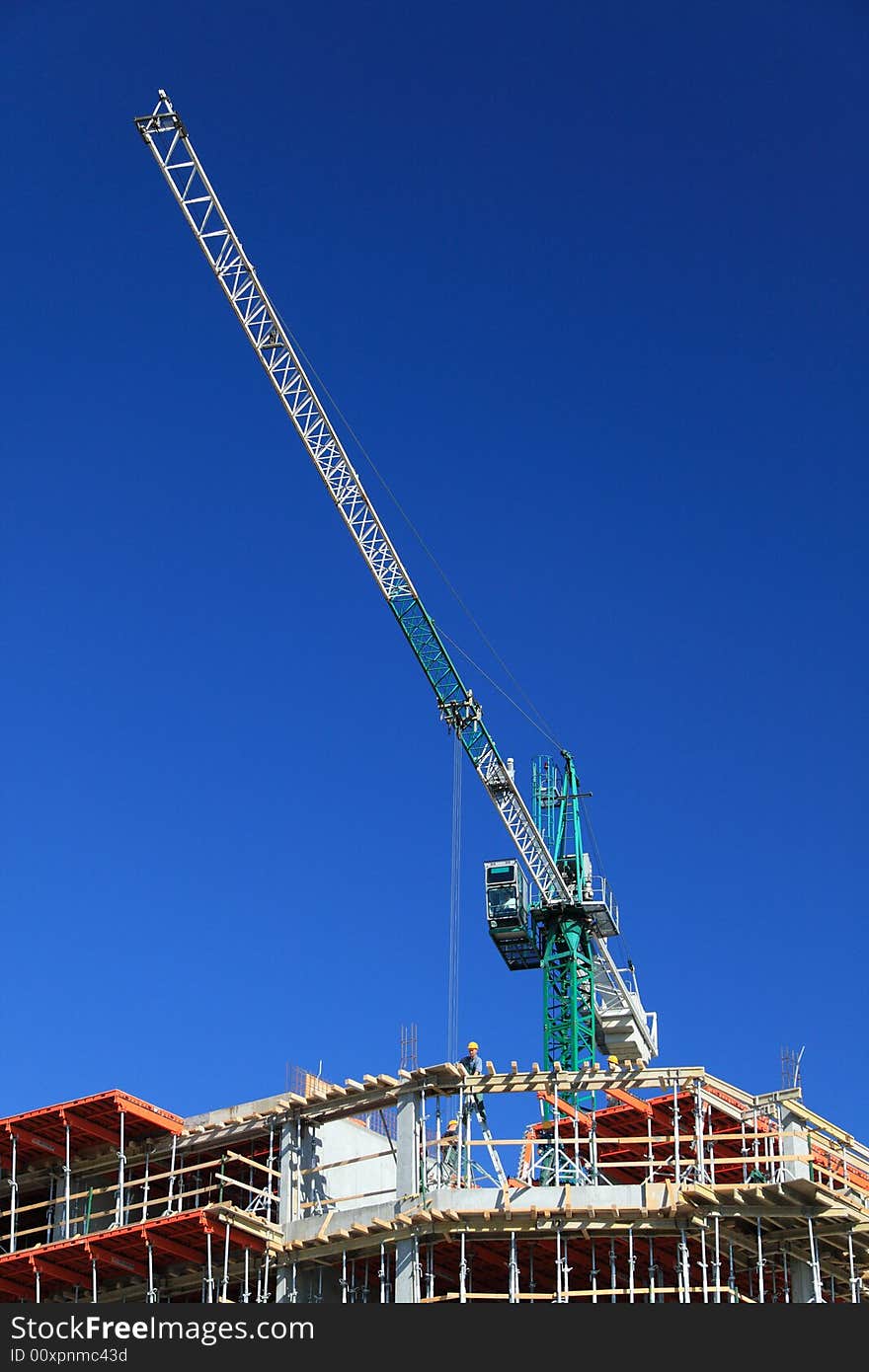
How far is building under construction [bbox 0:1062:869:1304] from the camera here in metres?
50.6

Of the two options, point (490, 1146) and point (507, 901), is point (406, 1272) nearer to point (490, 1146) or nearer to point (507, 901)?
point (490, 1146)

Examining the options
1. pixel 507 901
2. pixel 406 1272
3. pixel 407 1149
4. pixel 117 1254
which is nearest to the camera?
pixel 406 1272

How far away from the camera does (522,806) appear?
305 feet

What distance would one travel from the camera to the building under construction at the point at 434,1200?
50625mm

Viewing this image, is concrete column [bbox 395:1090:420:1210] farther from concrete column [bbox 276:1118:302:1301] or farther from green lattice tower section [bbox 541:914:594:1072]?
green lattice tower section [bbox 541:914:594:1072]

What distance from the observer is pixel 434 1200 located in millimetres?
51562

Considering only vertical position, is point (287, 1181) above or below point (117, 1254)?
above

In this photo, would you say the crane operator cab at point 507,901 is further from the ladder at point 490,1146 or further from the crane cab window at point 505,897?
the ladder at point 490,1146

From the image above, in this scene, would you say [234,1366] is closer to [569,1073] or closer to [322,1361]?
[322,1361]

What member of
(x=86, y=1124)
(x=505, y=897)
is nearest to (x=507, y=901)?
(x=505, y=897)

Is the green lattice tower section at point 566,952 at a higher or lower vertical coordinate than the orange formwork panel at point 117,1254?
higher

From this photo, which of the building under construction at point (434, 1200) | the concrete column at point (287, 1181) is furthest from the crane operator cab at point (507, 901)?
the concrete column at point (287, 1181)

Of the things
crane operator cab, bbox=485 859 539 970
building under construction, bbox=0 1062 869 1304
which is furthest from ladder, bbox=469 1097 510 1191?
crane operator cab, bbox=485 859 539 970

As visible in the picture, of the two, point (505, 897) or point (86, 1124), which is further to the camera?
point (505, 897)
